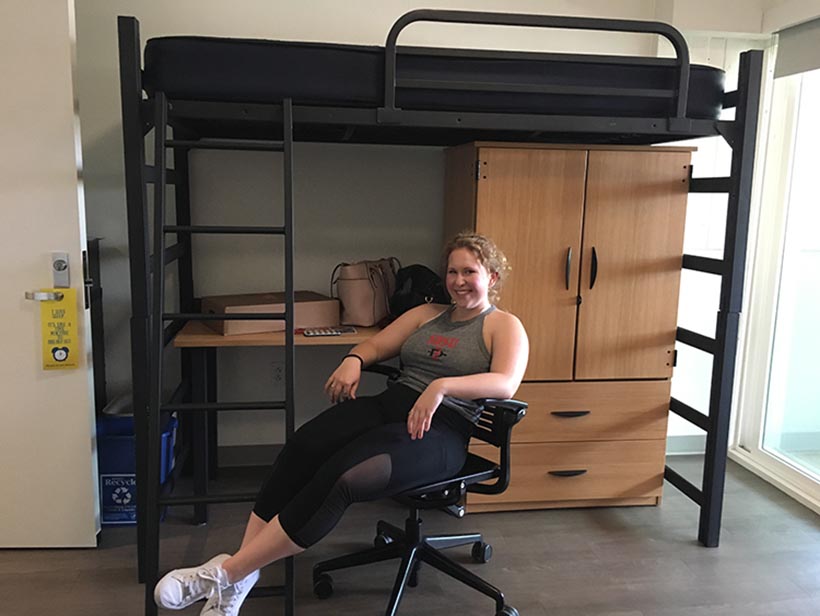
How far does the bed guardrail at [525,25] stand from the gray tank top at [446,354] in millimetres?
722

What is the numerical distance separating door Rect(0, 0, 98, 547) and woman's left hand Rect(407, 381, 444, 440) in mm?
1267

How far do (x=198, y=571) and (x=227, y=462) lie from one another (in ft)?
4.70

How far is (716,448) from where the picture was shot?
9.05 feet

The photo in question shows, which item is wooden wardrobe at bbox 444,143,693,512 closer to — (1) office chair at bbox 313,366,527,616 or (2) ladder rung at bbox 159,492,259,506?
(1) office chair at bbox 313,366,527,616

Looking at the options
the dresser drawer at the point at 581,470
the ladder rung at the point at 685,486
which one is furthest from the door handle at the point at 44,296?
the ladder rung at the point at 685,486

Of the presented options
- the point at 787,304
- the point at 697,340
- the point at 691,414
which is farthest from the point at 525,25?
the point at 787,304

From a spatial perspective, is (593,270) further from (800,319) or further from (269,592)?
(269,592)

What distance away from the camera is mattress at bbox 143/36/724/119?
2201 mm

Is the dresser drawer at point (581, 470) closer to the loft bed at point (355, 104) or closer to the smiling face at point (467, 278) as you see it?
the loft bed at point (355, 104)

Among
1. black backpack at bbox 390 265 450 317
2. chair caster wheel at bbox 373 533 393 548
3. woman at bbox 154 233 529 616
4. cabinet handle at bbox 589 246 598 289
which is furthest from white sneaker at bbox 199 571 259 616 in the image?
cabinet handle at bbox 589 246 598 289

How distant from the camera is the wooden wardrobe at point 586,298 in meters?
2.83

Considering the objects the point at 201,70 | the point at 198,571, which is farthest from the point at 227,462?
the point at 201,70

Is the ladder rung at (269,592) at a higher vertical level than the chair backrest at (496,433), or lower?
lower

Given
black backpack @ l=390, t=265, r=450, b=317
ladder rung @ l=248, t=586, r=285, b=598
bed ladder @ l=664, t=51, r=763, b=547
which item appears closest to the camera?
ladder rung @ l=248, t=586, r=285, b=598
